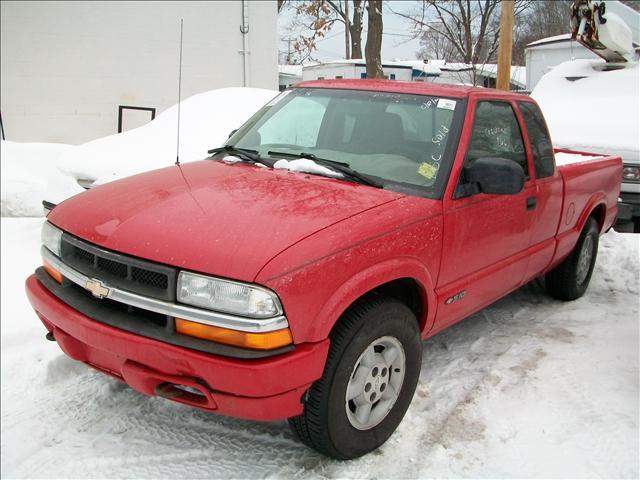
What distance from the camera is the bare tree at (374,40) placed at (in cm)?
1412

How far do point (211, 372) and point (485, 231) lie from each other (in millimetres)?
1907

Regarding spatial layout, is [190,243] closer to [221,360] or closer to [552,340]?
[221,360]

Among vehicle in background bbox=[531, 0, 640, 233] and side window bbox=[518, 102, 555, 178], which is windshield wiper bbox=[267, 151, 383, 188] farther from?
vehicle in background bbox=[531, 0, 640, 233]

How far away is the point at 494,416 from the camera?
10.8ft

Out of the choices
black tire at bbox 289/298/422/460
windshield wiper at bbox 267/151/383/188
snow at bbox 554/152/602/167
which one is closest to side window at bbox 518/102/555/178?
snow at bbox 554/152/602/167

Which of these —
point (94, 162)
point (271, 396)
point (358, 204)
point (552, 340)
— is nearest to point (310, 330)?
point (271, 396)

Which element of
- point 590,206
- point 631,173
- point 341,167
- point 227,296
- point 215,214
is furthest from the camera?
point 631,173

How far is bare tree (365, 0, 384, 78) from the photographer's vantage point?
46.3 feet

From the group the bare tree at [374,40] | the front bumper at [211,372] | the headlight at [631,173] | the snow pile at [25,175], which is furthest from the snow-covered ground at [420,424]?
the bare tree at [374,40]

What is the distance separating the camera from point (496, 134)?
3809 millimetres

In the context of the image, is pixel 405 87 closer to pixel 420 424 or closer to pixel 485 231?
pixel 485 231

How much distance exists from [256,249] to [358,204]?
69cm

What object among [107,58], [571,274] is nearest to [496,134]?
[571,274]

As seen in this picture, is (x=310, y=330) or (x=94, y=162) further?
(x=94, y=162)
